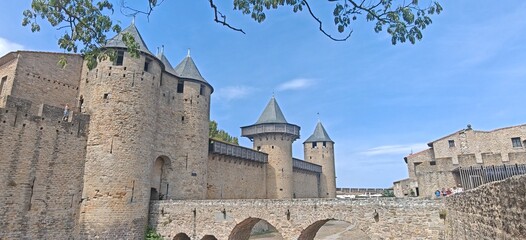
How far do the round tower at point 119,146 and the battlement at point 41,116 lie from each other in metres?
0.49

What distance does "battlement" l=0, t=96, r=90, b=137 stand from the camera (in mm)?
11961

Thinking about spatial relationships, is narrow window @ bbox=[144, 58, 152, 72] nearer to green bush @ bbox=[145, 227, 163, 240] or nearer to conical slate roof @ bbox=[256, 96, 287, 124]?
green bush @ bbox=[145, 227, 163, 240]

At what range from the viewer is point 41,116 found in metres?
12.9

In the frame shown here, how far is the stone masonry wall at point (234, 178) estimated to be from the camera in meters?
20.7

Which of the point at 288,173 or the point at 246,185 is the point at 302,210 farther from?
the point at 288,173

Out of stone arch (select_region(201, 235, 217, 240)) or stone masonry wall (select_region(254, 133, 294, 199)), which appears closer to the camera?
stone arch (select_region(201, 235, 217, 240))

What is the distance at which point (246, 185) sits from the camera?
2361 centimetres

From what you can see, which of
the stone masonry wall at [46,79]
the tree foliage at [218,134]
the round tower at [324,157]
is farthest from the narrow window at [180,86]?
the round tower at [324,157]

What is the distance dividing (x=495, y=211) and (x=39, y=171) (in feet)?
47.6

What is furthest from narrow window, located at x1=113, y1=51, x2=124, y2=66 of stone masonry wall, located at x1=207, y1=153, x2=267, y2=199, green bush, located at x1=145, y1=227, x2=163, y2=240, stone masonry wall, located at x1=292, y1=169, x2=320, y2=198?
stone masonry wall, located at x1=292, y1=169, x2=320, y2=198

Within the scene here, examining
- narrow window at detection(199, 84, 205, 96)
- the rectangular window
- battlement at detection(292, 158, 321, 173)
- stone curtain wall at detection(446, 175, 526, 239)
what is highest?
narrow window at detection(199, 84, 205, 96)

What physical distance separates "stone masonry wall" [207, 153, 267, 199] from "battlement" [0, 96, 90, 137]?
26.7ft

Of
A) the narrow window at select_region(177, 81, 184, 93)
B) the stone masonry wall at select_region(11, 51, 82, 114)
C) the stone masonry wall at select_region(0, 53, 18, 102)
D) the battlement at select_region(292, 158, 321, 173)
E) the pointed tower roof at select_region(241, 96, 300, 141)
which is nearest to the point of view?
the stone masonry wall at select_region(0, 53, 18, 102)

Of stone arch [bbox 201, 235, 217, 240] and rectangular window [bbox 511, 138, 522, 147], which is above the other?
rectangular window [bbox 511, 138, 522, 147]
